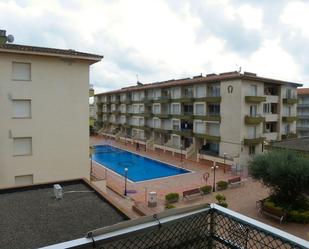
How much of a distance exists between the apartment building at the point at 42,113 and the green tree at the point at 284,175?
13.9m

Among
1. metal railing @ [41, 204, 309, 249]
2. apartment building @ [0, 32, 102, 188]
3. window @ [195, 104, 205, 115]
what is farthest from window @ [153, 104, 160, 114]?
metal railing @ [41, 204, 309, 249]

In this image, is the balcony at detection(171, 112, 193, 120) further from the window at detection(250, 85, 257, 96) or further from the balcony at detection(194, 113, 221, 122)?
the window at detection(250, 85, 257, 96)

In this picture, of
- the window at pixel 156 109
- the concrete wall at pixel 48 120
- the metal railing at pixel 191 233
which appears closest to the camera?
the metal railing at pixel 191 233

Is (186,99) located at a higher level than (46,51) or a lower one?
lower

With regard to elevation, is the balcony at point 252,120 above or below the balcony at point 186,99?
below

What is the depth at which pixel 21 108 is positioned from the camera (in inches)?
813

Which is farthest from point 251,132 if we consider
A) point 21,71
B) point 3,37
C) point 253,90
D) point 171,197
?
point 3,37

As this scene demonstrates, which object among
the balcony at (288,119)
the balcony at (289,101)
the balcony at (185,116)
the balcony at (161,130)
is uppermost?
the balcony at (289,101)

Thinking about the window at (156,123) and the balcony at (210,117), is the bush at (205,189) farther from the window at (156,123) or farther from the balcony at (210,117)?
the window at (156,123)

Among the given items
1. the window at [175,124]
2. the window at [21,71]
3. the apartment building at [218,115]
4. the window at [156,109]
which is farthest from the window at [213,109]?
the window at [21,71]

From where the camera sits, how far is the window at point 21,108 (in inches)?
806

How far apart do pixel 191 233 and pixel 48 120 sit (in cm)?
2021

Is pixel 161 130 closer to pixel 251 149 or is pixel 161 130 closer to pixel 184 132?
pixel 184 132

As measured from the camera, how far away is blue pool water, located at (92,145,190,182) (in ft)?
116
